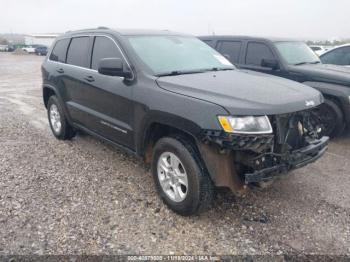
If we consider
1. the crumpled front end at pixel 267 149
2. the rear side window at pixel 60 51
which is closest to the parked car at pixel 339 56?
the crumpled front end at pixel 267 149

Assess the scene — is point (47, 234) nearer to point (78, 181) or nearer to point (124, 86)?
point (78, 181)

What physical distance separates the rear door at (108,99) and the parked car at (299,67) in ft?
7.67

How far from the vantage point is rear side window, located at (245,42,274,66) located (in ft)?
20.7

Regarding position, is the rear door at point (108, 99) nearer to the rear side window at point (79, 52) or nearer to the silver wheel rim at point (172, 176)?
the rear side window at point (79, 52)

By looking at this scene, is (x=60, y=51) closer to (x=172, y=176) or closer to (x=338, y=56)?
(x=172, y=176)

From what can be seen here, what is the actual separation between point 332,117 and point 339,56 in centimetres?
335

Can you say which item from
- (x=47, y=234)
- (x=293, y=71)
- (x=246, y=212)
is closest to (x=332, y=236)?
(x=246, y=212)

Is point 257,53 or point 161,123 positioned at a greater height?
point 257,53

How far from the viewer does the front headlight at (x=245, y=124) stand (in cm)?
266

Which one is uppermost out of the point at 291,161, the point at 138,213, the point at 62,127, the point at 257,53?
the point at 257,53

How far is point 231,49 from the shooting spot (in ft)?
22.6

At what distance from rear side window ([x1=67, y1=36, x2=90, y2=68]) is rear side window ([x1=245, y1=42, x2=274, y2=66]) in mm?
3405

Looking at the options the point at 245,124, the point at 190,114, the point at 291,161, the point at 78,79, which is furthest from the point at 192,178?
the point at 78,79

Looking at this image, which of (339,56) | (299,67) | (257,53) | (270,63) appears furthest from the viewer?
(339,56)
